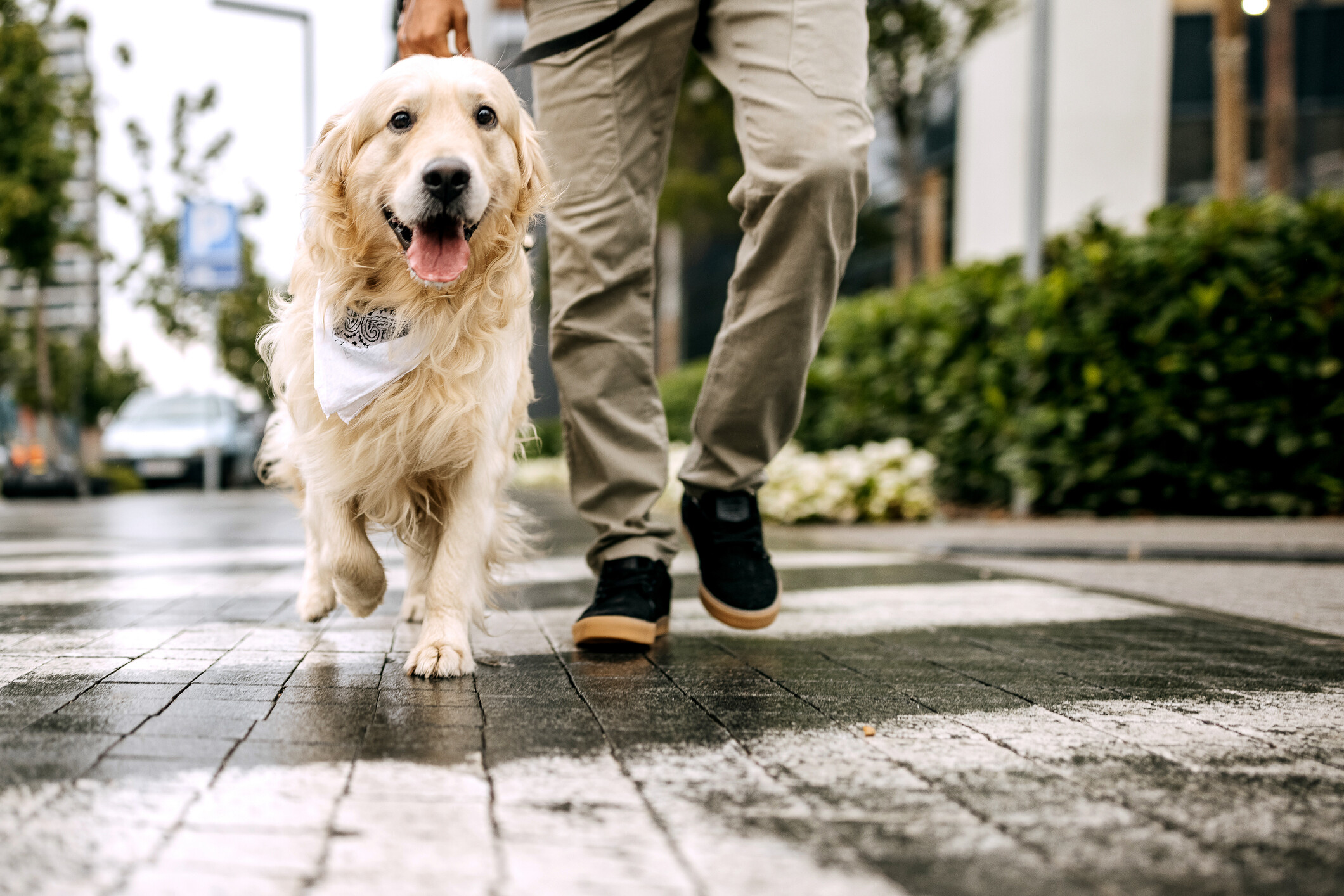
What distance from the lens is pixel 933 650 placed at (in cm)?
289

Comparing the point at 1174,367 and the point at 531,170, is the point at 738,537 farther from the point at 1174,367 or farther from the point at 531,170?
the point at 1174,367

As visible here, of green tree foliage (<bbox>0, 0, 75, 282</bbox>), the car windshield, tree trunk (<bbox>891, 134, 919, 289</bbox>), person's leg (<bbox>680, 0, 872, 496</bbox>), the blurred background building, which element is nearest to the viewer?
person's leg (<bbox>680, 0, 872, 496</bbox>)

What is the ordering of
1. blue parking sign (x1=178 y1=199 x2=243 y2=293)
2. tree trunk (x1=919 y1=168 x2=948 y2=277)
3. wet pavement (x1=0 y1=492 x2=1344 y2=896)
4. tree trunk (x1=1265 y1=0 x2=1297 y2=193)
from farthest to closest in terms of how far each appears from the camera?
tree trunk (x1=919 y1=168 x2=948 y2=277) < blue parking sign (x1=178 y1=199 x2=243 y2=293) < tree trunk (x1=1265 y1=0 x2=1297 y2=193) < wet pavement (x1=0 y1=492 x2=1344 y2=896)

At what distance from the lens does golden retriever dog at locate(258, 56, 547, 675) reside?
8.79 feet

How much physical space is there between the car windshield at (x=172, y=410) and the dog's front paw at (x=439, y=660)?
19.5 meters

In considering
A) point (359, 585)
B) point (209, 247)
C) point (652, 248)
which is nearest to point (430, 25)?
point (652, 248)

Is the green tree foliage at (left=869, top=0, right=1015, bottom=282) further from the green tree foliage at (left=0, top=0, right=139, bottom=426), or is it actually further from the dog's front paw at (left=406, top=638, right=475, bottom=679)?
the green tree foliage at (left=0, top=0, right=139, bottom=426)

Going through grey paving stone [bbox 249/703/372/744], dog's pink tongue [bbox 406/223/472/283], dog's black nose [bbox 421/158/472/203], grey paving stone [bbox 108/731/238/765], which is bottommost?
grey paving stone [bbox 249/703/372/744]

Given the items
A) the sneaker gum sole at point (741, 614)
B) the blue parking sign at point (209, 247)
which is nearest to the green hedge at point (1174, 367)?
the sneaker gum sole at point (741, 614)

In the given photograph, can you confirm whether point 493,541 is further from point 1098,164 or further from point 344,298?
point 1098,164


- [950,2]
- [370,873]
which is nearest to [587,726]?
[370,873]

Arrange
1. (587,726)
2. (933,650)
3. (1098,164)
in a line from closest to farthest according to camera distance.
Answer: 1. (587,726)
2. (933,650)
3. (1098,164)

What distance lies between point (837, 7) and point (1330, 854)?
7.17ft

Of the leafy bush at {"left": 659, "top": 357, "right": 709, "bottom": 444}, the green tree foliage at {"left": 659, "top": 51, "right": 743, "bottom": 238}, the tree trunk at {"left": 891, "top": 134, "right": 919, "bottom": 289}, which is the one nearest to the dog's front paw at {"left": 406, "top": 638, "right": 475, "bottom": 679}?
the leafy bush at {"left": 659, "top": 357, "right": 709, "bottom": 444}
